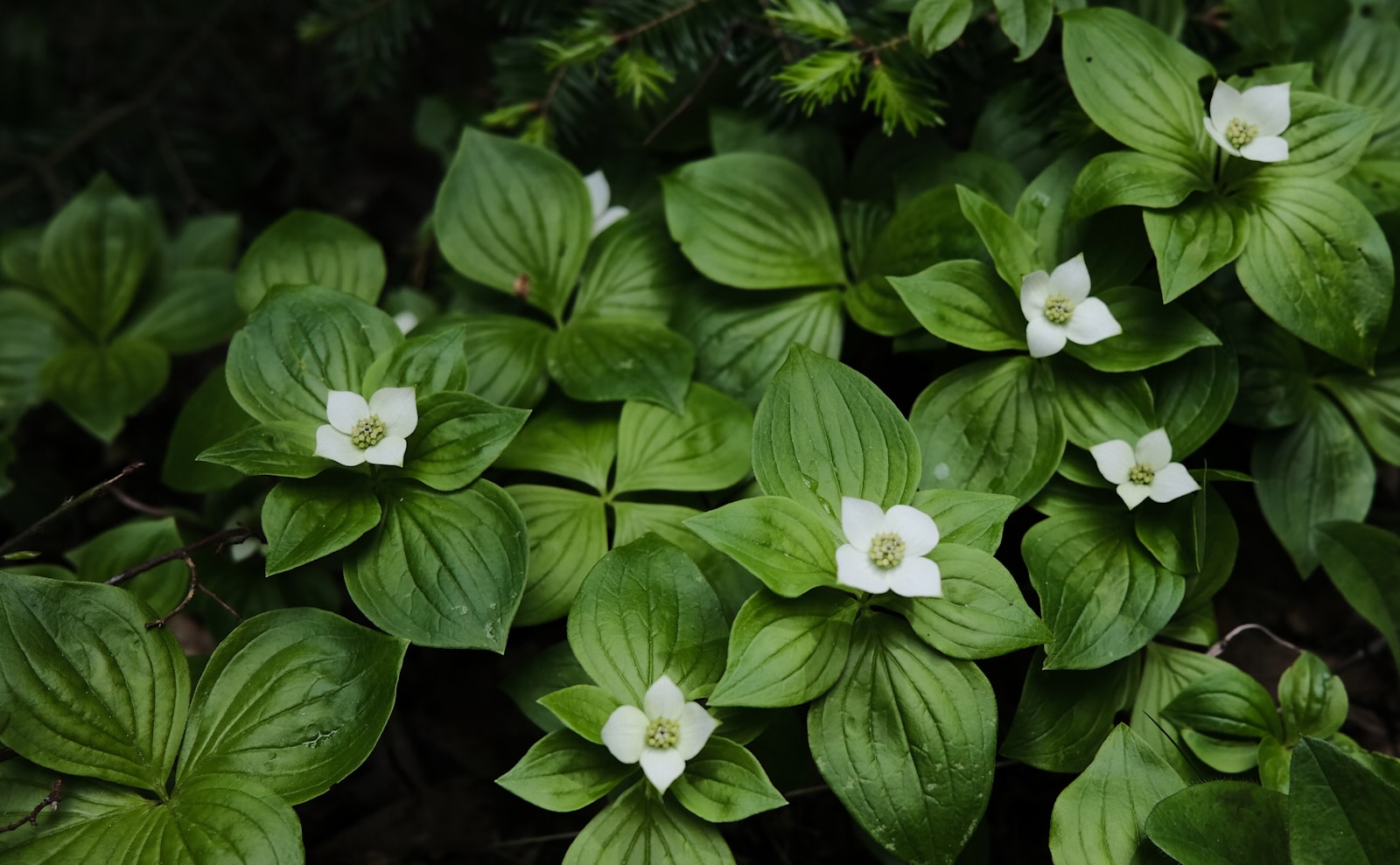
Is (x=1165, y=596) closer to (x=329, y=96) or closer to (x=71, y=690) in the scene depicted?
(x=71, y=690)

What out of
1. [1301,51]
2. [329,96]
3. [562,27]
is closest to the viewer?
[1301,51]

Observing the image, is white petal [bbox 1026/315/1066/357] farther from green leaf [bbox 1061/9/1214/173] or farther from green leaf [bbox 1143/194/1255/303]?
green leaf [bbox 1061/9/1214/173]

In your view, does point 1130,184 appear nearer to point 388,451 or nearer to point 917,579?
point 917,579

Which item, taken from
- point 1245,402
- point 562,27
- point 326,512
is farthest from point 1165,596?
point 562,27

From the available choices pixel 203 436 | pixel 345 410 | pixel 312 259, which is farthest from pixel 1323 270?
pixel 203 436

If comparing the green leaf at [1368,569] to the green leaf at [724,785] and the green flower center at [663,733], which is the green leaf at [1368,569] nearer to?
the green leaf at [724,785]

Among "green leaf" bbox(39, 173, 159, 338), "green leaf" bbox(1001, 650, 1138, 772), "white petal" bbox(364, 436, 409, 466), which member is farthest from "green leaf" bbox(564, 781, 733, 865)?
"green leaf" bbox(39, 173, 159, 338)
